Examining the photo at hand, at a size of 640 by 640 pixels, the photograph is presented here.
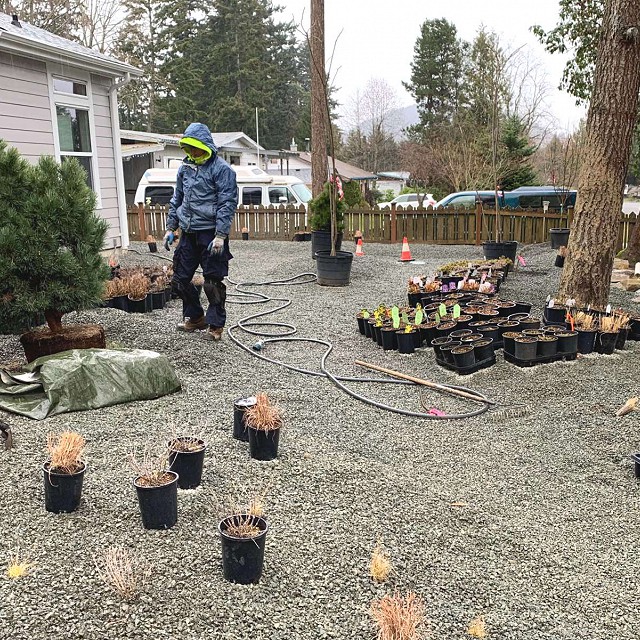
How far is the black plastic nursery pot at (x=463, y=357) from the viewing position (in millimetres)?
5441

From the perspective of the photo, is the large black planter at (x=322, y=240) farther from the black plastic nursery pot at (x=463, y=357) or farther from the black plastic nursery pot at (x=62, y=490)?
the black plastic nursery pot at (x=62, y=490)

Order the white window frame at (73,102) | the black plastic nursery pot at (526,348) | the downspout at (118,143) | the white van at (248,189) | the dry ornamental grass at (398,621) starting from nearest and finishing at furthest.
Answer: the dry ornamental grass at (398,621), the black plastic nursery pot at (526,348), the white window frame at (73,102), the downspout at (118,143), the white van at (248,189)

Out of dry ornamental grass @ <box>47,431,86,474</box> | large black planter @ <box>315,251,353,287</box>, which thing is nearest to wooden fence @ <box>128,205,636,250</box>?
large black planter @ <box>315,251,353,287</box>

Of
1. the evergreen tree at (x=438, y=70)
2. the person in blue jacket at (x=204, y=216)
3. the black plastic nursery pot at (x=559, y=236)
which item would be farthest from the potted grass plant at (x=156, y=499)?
the evergreen tree at (x=438, y=70)

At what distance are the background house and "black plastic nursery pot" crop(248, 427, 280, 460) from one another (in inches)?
225

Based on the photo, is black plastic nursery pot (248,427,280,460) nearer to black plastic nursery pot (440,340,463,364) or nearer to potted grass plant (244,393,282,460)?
potted grass plant (244,393,282,460)

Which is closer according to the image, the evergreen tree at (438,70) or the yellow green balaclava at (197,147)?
the yellow green balaclava at (197,147)

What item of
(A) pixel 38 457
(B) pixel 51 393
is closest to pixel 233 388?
(B) pixel 51 393

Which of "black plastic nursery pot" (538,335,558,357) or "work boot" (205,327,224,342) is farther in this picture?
"work boot" (205,327,224,342)

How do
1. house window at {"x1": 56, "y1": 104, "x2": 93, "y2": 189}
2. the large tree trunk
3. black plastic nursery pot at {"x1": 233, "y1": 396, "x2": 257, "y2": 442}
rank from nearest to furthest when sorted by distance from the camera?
black plastic nursery pot at {"x1": 233, "y1": 396, "x2": 257, "y2": 442} → the large tree trunk → house window at {"x1": 56, "y1": 104, "x2": 93, "y2": 189}

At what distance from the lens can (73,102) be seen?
9438mm

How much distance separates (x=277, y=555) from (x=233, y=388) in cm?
225

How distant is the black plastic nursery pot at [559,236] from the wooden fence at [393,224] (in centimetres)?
91

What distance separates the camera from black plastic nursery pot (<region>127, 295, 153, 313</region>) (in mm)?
7102
